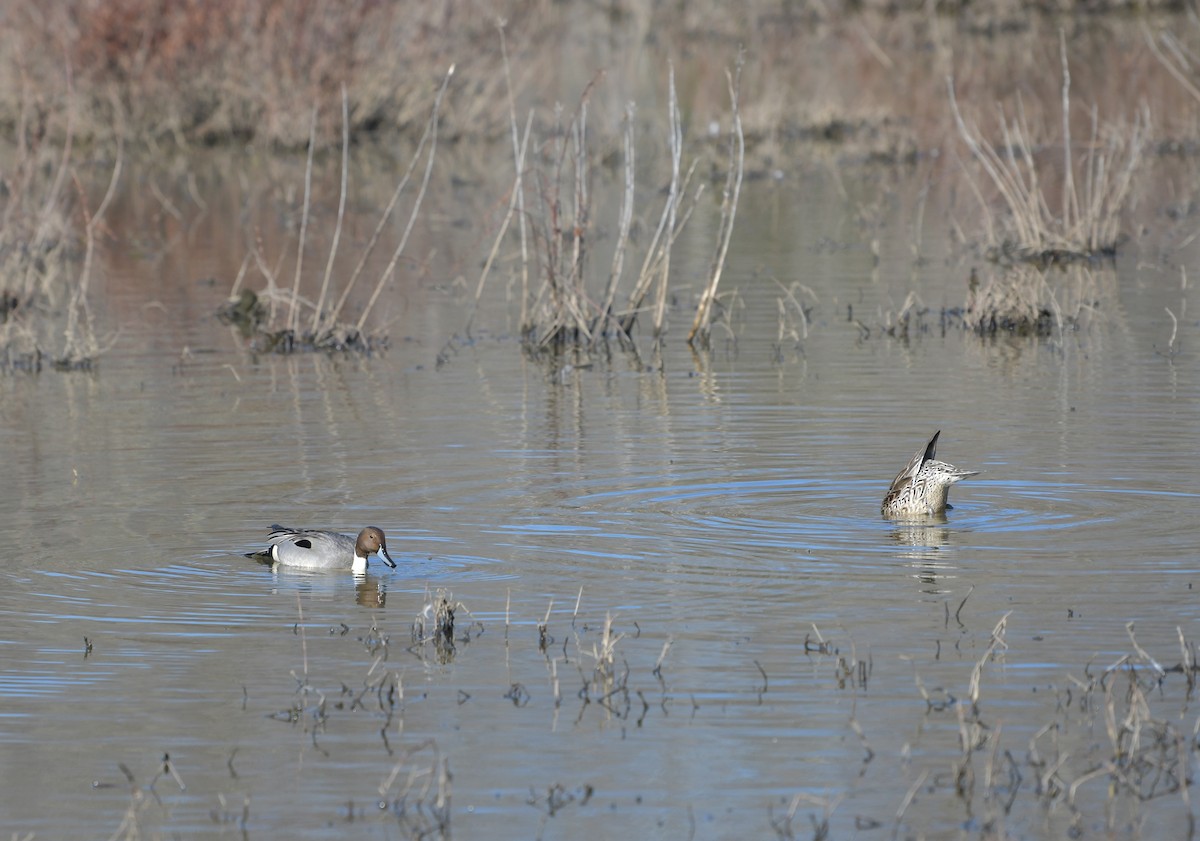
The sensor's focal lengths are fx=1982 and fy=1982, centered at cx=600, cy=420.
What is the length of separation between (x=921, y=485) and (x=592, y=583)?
1.88 metres

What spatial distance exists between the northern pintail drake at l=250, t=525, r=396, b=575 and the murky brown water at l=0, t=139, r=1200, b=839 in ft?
0.33

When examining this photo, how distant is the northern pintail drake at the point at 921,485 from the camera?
956cm

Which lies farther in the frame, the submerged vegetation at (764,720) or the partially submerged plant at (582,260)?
the partially submerged plant at (582,260)

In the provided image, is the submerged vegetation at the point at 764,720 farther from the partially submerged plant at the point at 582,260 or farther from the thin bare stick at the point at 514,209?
the partially submerged plant at the point at 582,260

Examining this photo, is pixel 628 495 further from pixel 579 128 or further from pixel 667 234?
pixel 579 128

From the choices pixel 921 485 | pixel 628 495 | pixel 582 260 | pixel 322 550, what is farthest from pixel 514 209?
pixel 322 550

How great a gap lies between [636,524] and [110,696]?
10.6 ft

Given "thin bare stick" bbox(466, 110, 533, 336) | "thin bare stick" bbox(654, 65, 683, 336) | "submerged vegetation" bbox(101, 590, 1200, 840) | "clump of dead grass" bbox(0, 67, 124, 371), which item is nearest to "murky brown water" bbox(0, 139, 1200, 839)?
"submerged vegetation" bbox(101, 590, 1200, 840)

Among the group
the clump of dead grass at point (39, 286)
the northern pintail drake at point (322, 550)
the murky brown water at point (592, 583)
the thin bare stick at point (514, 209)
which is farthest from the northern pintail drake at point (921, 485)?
the clump of dead grass at point (39, 286)

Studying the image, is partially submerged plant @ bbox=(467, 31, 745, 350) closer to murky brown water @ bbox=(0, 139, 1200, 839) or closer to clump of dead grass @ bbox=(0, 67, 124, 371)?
murky brown water @ bbox=(0, 139, 1200, 839)

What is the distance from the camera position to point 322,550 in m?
9.00

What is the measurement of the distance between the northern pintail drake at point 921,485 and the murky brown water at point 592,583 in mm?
148

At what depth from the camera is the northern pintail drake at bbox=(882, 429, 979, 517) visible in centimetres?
Result: 956

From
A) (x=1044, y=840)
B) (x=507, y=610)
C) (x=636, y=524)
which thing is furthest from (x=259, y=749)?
(x=636, y=524)
